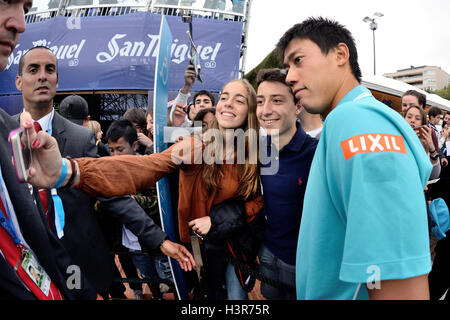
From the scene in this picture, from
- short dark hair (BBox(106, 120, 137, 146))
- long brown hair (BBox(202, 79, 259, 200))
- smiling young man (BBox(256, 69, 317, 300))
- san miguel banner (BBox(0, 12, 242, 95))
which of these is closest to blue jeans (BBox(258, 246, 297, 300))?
smiling young man (BBox(256, 69, 317, 300))

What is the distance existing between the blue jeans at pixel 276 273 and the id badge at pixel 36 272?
4.12 ft

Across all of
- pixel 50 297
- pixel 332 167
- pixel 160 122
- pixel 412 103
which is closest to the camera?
pixel 332 167

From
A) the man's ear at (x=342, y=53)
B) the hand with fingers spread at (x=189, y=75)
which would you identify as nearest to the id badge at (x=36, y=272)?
the man's ear at (x=342, y=53)

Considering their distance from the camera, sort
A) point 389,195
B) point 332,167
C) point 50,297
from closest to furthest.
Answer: point 389,195 < point 332,167 < point 50,297

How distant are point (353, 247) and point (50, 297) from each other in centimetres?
100

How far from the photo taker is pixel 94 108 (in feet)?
36.8

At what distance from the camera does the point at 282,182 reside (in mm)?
1770

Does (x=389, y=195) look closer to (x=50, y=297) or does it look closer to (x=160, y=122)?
(x=50, y=297)

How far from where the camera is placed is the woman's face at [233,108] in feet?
6.42

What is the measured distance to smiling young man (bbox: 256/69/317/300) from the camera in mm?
1760

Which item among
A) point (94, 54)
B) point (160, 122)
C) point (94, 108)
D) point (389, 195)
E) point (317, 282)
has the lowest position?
point (317, 282)

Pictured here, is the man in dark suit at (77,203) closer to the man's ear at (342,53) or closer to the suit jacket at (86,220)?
the suit jacket at (86,220)

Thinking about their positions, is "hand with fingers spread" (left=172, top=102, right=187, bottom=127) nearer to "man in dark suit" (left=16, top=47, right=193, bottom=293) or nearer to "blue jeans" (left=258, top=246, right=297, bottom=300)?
"man in dark suit" (left=16, top=47, right=193, bottom=293)
